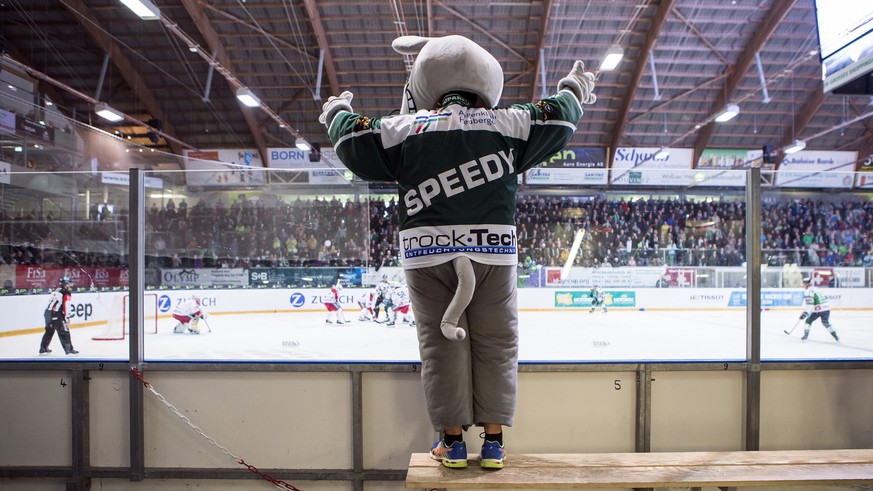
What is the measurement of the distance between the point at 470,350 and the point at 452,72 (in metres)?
0.85

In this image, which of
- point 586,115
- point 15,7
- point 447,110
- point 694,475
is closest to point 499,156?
point 447,110

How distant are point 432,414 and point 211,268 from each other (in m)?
1.85

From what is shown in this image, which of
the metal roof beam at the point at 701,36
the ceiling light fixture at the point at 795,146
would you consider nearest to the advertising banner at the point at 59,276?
the metal roof beam at the point at 701,36

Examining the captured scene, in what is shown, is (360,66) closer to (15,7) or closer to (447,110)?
(15,7)

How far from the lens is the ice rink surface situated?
2.54 m

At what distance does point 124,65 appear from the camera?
1371cm

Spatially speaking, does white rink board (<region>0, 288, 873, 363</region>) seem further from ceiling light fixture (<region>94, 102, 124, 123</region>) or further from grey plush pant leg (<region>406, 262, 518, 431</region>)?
ceiling light fixture (<region>94, 102, 124, 123</region>)

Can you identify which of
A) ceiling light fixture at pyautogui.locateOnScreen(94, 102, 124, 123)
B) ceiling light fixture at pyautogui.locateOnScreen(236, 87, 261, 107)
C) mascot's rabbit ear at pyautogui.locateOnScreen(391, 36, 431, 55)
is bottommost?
mascot's rabbit ear at pyautogui.locateOnScreen(391, 36, 431, 55)

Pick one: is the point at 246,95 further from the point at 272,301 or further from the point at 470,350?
the point at 470,350

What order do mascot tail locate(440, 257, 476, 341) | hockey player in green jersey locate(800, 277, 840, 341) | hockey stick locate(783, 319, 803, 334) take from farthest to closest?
1. hockey player in green jersey locate(800, 277, 840, 341)
2. hockey stick locate(783, 319, 803, 334)
3. mascot tail locate(440, 257, 476, 341)

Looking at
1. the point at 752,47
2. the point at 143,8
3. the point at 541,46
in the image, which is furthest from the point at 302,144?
the point at 752,47

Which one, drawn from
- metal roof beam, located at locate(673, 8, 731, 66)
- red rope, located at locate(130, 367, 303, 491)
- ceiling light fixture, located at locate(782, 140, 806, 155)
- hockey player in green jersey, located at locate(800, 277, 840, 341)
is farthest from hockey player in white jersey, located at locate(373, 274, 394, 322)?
ceiling light fixture, located at locate(782, 140, 806, 155)

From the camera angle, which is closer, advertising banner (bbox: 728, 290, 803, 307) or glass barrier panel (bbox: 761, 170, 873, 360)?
advertising banner (bbox: 728, 290, 803, 307)

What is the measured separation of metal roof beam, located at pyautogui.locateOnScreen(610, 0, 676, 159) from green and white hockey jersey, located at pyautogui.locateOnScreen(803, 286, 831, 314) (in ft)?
34.2
